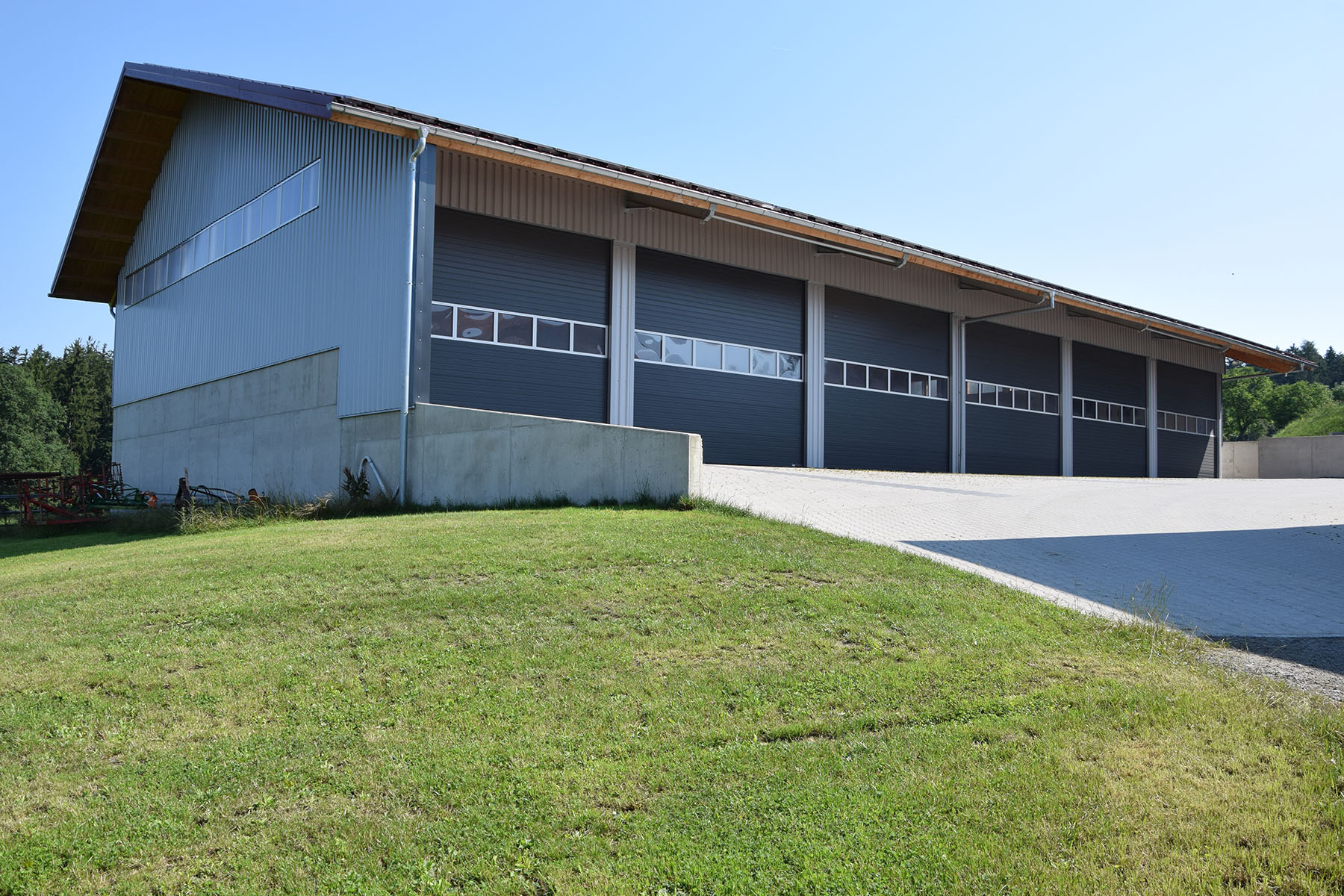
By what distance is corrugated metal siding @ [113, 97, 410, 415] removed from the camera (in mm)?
17594

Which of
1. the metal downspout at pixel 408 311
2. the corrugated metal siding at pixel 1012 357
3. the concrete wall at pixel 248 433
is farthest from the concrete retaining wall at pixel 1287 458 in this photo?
the concrete wall at pixel 248 433

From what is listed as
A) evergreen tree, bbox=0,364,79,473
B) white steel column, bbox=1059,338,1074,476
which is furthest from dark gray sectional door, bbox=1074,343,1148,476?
evergreen tree, bbox=0,364,79,473

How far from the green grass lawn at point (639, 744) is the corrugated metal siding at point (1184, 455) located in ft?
102

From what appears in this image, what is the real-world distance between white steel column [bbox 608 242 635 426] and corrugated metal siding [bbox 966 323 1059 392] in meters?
12.0

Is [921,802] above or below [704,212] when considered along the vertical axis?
below

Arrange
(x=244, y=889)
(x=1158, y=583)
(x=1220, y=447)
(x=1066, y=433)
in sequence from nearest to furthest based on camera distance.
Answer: (x=244, y=889)
(x=1158, y=583)
(x=1066, y=433)
(x=1220, y=447)

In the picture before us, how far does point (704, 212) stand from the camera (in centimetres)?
2100

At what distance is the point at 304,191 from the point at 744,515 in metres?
13.7

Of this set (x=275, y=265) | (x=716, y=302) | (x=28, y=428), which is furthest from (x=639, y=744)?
(x=28, y=428)

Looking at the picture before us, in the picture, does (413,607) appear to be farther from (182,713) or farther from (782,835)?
(782,835)

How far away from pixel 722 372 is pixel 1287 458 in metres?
32.4

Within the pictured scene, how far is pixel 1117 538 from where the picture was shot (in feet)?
40.3

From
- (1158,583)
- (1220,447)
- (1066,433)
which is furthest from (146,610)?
(1220,447)

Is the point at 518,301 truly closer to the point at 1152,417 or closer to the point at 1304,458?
the point at 1152,417
